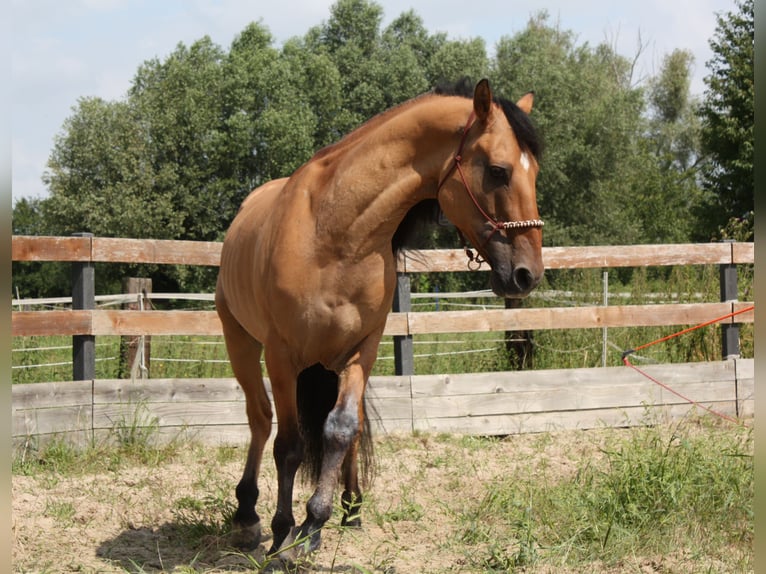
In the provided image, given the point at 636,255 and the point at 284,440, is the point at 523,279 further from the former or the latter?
the point at 636,255

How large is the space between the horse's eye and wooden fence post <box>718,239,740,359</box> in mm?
4928

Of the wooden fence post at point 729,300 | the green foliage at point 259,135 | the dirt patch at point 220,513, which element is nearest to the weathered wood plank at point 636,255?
the wooden fence post at point 729,300

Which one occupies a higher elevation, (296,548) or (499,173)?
(499,173)

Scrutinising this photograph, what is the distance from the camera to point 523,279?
10.7 feet

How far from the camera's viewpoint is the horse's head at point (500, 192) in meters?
3.26

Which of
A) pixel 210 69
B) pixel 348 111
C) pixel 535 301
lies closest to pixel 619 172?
pixel 348 111

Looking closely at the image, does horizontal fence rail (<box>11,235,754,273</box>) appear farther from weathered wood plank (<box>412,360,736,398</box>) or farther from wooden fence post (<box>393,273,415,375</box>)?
weathered wood plank (<box>412,360,736,398</box>)

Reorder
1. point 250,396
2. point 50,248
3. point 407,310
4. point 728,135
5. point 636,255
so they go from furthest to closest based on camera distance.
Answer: point 728,135 < point 636,255 < point 407,310 < point 50,248 < point 250,396

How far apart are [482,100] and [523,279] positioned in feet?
2.57

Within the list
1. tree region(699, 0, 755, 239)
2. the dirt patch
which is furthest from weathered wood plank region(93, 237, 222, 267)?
tree region(699, 0, 755, 239)

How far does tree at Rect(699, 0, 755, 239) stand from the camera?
21594 mm

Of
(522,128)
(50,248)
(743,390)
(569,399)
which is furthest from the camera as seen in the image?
(743,390)

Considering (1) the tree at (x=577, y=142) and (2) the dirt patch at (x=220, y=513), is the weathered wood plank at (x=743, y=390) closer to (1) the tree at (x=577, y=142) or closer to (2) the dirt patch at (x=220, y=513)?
(2) the dirt patch at (x=220, y=513)

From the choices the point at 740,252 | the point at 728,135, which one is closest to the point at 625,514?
the point at 740,252
